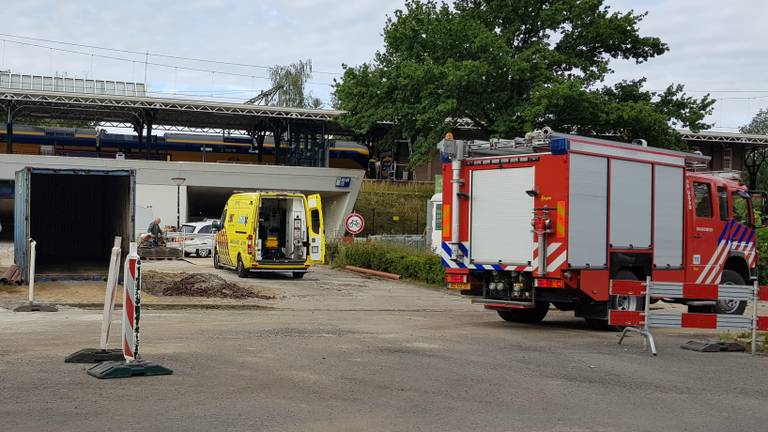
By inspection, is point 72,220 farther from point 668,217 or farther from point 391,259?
point 668,217

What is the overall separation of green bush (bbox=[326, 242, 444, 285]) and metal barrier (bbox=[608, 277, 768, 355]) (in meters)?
9.75

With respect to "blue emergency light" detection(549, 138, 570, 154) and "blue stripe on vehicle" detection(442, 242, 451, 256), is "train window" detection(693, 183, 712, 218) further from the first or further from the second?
"blue stripe on vehicle" detection(442, 242, 451, 256)

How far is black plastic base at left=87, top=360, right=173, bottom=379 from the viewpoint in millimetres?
8461

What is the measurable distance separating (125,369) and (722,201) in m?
12.0

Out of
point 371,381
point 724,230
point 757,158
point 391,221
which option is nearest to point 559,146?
point 724,230

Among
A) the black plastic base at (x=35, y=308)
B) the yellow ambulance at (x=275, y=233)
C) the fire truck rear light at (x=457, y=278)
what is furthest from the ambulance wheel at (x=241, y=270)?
the fire truck rear light at (x=457, y=278)

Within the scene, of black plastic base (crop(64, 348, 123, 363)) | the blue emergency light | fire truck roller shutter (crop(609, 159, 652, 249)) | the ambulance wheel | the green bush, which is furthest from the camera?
the ambulance wheel

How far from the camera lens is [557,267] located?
1321cm

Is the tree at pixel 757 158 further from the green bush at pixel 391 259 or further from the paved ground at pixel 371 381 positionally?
the paved ground at pixel 371 381

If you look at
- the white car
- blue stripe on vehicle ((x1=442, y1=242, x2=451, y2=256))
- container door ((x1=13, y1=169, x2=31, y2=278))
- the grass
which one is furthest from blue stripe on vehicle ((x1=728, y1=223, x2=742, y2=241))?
the white car

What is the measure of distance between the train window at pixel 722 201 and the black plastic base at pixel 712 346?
4.37m

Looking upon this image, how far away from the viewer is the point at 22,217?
18.7 m

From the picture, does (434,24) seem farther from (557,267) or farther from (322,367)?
(322,367)

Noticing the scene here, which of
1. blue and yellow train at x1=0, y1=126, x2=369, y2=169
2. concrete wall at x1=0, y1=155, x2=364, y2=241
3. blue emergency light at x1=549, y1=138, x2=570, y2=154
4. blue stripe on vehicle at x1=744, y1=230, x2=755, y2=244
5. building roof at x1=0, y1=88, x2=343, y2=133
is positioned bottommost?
blue stripe on vehicle at x1=744, y1=230, x2=755, y2=244
